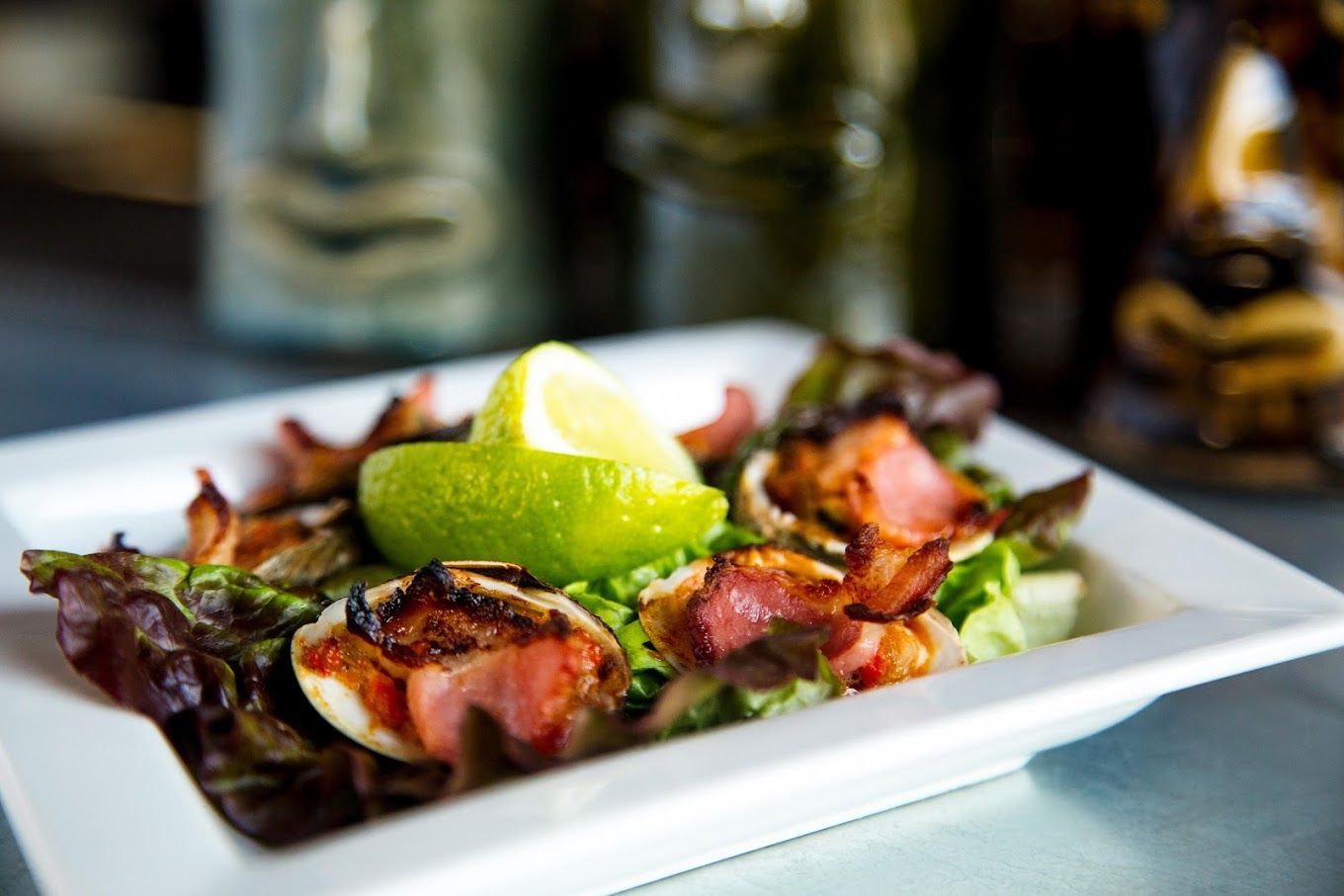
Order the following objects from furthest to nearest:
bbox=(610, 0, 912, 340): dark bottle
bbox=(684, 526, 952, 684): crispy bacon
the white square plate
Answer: bbox=(610, 0, 912, 340): dark bottle → bbox=(684, 526, 952, 684): crispy bacon → the white square plate

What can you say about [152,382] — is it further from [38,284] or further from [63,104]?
[63,104]

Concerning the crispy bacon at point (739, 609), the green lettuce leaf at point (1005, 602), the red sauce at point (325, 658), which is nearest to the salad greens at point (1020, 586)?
the green lettuce leaf at point (1005, 602)

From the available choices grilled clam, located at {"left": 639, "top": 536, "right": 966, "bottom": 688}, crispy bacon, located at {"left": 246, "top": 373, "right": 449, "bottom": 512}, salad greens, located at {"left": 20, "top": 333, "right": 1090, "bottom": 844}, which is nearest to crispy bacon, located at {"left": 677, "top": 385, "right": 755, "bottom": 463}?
salad greens, located at {"left": 20, "top": 333, "right": 1090, "bottom": 844}

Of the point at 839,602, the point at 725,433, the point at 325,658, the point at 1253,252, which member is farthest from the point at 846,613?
the point at 1253,252

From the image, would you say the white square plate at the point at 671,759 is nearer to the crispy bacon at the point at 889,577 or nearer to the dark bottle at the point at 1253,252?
the crispy bacon at the point at 889,577

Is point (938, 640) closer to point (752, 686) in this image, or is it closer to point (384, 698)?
point (752, 686)

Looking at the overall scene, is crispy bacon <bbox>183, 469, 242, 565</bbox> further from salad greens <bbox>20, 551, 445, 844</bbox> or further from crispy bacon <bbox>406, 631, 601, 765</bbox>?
crispy bacon <bbox>406, 631, 601, 765</bbox>
